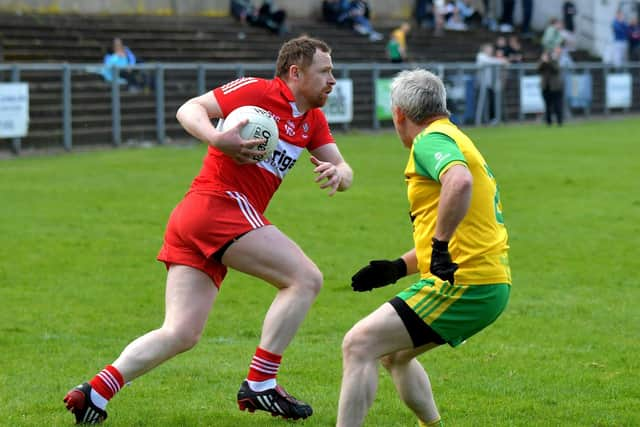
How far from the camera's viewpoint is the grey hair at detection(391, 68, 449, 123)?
6.00m

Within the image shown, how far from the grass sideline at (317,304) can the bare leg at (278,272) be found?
540 millimetres

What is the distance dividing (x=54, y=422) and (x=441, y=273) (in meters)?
2.47

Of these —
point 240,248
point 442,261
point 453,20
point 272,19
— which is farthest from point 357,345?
point 453,20

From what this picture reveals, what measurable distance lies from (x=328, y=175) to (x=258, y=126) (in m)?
0.49

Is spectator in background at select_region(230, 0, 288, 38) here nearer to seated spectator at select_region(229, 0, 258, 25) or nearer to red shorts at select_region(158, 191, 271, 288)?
seated spectator at select_region(229, 0, 258, 25)

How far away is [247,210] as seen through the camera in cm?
689

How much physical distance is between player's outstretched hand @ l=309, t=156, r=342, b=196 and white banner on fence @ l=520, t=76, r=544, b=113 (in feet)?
98.5

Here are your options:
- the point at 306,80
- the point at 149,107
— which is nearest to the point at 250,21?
the point at 149,107

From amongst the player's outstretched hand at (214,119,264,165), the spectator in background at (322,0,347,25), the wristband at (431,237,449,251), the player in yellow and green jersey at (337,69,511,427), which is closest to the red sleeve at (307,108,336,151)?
the player's outstretched hand at (214,119,264,165)

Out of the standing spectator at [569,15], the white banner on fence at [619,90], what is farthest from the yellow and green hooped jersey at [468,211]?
the standing spectator at [569,15]

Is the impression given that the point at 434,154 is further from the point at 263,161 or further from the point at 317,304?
the point at 317,304

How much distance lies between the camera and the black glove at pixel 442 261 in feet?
18.7

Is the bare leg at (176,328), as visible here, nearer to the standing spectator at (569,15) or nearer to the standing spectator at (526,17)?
the standing spectator at (526,17)

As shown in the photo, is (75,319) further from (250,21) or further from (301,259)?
(250,21)
